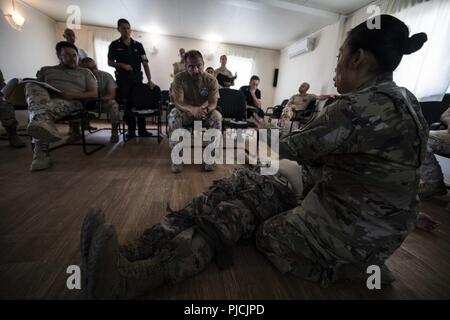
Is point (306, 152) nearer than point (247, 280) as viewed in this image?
Yes

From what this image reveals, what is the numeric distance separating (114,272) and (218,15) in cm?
485

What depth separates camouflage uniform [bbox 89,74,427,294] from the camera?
21.2 inches

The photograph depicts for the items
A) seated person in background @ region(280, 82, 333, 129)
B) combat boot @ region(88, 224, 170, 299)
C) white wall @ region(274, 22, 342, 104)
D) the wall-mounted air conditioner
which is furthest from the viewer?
the wall-mounted air conditioner

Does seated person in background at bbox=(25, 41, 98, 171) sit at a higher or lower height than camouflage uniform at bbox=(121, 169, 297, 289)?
higher

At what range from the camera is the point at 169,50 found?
18.6 ft

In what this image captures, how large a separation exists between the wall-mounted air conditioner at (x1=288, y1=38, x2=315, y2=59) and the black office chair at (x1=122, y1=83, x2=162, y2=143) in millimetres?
3933

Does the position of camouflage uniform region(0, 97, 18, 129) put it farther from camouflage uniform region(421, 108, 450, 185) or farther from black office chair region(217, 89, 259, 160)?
camouflage uniform region(421, 108, 450, 185)

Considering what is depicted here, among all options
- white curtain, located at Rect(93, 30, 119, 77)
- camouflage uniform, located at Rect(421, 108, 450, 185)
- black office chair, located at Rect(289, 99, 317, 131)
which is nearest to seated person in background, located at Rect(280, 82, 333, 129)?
black office chair, located at Rect(289, 99, 317, 131)

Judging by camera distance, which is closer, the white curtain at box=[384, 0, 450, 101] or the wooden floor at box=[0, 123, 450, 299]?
the wooden floor at box=[0, 123, 450, 299]

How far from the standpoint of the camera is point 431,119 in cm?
207

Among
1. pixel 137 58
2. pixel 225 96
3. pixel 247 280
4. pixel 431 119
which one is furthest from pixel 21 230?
pixel 431 119

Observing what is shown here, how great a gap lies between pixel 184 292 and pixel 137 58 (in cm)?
312

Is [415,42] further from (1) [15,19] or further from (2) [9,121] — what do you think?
(1) [15,19]
